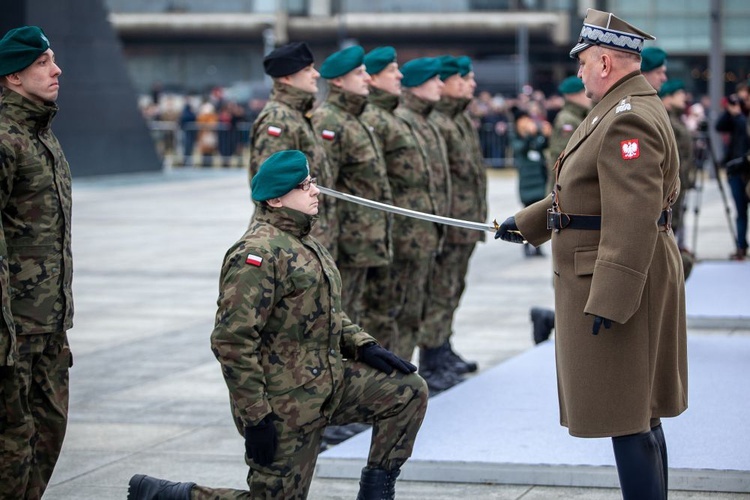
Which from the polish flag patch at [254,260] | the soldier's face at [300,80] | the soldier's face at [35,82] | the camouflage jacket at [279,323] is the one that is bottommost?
the camouflage jacket at [279,323]

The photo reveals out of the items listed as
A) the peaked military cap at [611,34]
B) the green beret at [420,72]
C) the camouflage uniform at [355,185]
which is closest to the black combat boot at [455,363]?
the camouflage uniform at [355,185]

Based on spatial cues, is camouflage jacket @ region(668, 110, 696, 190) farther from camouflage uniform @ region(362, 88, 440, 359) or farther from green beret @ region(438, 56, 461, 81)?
camouflage uniform @ region(362, 88, 440, 359)

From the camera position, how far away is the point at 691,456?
6.11m

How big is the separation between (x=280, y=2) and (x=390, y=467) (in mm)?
51068

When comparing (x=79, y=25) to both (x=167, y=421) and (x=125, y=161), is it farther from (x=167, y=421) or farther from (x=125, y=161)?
(x=167, y=421)

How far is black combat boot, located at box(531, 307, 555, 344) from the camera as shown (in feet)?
30.2

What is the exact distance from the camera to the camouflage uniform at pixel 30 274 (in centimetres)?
520

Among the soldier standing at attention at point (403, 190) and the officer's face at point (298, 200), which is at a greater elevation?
the officer's face at point (298, 200)

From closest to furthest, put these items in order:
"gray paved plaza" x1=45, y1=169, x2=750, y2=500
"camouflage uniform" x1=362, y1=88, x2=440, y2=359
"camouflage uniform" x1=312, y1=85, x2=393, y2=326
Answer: "gray paved plaza" x1=45, y1=169, x2=750, y2=500 < "camouflage uniform" x1=312, y1=85, x2=393, y2=326 < "camouflage uniform" x1=362, y1=88, x2=440, y2=359

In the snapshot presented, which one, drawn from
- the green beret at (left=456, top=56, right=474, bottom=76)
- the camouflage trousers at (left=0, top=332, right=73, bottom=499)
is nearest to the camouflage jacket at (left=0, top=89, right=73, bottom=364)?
the camouflage trousers at (left=0, top=332, right=73, bottom=499)

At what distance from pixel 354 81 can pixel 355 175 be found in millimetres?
523

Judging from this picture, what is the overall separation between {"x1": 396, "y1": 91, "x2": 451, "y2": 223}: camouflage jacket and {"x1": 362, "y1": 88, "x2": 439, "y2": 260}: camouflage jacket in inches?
13.5

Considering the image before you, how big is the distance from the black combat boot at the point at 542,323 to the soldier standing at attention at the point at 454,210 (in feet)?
1.79

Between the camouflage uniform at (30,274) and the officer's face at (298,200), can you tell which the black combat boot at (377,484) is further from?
the camouflage uniform at (30,274)
